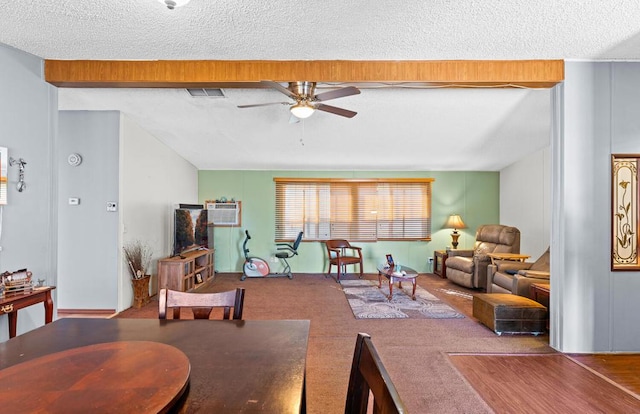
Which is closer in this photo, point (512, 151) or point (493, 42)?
point (493, 42)

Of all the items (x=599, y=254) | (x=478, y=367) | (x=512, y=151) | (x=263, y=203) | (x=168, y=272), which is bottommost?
(x=478, y=367)

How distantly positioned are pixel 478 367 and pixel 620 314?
150 cm

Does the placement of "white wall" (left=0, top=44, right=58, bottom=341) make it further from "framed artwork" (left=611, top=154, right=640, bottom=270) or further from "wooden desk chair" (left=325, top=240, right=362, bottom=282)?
"framed artwork" (left=611, top=154, right=640, bottom=270)

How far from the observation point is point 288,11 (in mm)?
2166

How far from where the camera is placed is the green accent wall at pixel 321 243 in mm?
6934

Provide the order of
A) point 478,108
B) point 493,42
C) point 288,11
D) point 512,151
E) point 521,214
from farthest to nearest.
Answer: point 521,214
point 512,151
point 478,108
point 493,42
point 288,11

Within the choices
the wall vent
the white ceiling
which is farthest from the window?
the wall vent

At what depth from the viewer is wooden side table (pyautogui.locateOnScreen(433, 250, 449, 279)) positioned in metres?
6.41

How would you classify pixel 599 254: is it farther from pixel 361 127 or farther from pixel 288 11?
pixel 288 11

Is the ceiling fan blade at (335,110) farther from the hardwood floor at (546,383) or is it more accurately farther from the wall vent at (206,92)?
the hardwood floor at (546,383)

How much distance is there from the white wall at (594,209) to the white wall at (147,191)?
5006 mm

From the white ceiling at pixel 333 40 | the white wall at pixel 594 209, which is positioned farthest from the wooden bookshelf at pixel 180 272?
the white wall at pixel 594 209

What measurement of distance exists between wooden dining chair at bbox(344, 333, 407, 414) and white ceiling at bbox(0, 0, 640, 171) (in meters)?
2.13

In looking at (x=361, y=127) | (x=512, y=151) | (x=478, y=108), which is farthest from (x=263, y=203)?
(x=512, y=151)
